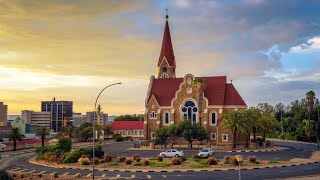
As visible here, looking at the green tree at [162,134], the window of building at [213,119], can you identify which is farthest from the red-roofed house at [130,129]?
the green tree at [162,134]

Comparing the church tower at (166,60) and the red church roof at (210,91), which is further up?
the church tower at (166,60)

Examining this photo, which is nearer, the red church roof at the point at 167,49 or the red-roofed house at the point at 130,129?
the red church roof at the point at 167,49

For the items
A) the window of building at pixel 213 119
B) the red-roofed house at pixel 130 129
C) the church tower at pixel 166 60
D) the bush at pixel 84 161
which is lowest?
the bush at pixel 84 161

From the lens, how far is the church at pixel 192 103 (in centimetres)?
8688

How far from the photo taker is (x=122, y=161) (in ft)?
174

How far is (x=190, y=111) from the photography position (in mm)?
90625

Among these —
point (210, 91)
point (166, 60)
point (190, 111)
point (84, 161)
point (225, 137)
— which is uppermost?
point (166, 60)

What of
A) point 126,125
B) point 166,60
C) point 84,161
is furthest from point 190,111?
point 126,125

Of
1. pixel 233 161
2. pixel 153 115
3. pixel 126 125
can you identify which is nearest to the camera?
pixel 233 161

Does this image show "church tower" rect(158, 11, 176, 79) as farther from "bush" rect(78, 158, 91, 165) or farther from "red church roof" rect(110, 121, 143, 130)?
"bush" rect(78, 158, 91, 165)

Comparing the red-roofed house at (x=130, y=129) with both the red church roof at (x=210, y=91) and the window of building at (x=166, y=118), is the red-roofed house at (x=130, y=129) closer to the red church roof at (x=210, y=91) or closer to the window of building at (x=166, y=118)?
the red church roof at (x=210, y=91)

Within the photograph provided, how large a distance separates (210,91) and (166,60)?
20218 millimetres

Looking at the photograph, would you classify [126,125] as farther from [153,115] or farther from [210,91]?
[210,91]

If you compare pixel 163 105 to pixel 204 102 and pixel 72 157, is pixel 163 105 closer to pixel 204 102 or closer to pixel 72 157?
pixel 204 102
